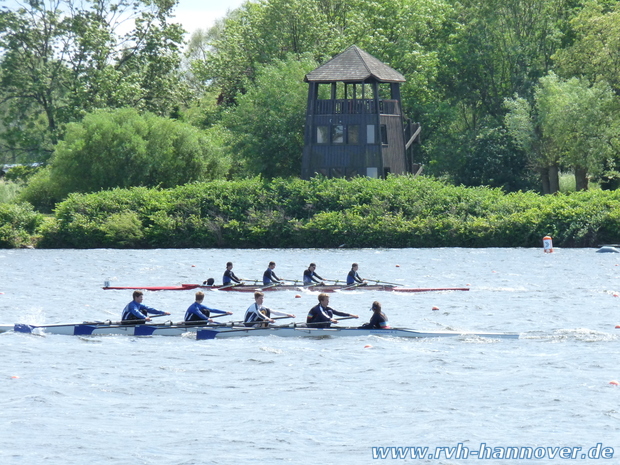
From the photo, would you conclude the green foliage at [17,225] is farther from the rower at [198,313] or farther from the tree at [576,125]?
the rower at [198,313]

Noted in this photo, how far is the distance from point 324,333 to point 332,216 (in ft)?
114

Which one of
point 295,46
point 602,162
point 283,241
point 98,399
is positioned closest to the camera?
point 98,399

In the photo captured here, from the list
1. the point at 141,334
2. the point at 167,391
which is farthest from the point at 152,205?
the point at 167,391

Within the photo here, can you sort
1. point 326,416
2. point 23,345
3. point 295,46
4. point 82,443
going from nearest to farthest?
point 82,443
point 326,416
point 23,345
point 295,46

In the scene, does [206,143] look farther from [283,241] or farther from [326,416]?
[326,416]

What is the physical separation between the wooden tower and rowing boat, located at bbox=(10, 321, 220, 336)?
3842 cm

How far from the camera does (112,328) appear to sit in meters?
28.8

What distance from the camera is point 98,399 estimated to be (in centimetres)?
2120

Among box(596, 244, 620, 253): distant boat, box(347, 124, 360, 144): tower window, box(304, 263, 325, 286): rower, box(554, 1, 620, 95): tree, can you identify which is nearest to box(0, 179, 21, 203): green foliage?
box(347, 124, 360, 144): tower window

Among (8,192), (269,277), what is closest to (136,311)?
(269,277)

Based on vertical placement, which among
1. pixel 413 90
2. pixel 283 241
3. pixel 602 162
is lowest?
pixel 283 241

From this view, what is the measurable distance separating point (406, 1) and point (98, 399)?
64233mm

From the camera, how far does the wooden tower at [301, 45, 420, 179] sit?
65.1m

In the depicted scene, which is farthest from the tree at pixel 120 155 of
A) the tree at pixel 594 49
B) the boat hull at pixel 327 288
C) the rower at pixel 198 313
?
the rower at pixel 198 313
